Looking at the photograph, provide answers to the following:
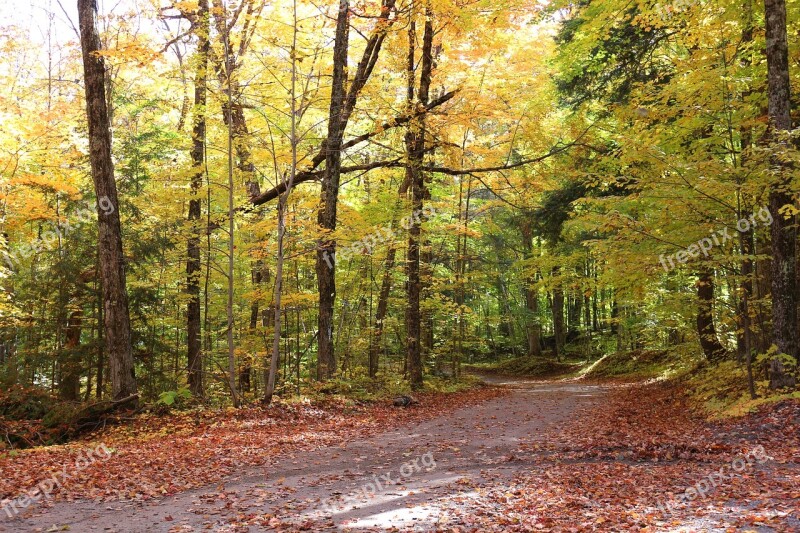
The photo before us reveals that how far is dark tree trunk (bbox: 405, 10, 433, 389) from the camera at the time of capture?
14.6 metres

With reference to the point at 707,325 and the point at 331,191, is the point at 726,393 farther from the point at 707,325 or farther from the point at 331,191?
the point at 331,191

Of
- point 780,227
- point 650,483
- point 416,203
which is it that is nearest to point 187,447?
point 650,483

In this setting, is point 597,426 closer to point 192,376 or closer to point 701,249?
point 701,249

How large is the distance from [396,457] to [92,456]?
172 inches

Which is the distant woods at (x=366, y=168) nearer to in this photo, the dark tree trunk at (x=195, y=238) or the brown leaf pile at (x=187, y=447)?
the dark tree trunk at (x=195, y=238)

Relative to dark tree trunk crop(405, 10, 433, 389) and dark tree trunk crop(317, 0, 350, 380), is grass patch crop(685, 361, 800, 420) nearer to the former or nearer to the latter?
dark tree trunk crop(405, 10, 433, 389)

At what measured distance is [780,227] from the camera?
8781 millimetres

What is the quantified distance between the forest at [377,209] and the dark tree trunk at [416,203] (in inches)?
3.6

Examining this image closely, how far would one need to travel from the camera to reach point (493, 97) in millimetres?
14391

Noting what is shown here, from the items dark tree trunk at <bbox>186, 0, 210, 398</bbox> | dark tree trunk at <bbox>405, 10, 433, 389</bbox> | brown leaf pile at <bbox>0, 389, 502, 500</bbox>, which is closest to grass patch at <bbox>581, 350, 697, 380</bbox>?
dark tree trunk at <bbox>405, 10, 433, 389</bbox>

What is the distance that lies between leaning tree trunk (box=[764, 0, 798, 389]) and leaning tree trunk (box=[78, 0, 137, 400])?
38.3 ft

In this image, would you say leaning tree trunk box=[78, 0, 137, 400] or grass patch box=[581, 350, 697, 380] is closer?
leaning tree trunk box=[78, 0, 137, 400]

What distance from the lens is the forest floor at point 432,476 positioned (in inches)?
194

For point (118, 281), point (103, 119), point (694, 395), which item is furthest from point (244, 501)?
point (694, 395)
